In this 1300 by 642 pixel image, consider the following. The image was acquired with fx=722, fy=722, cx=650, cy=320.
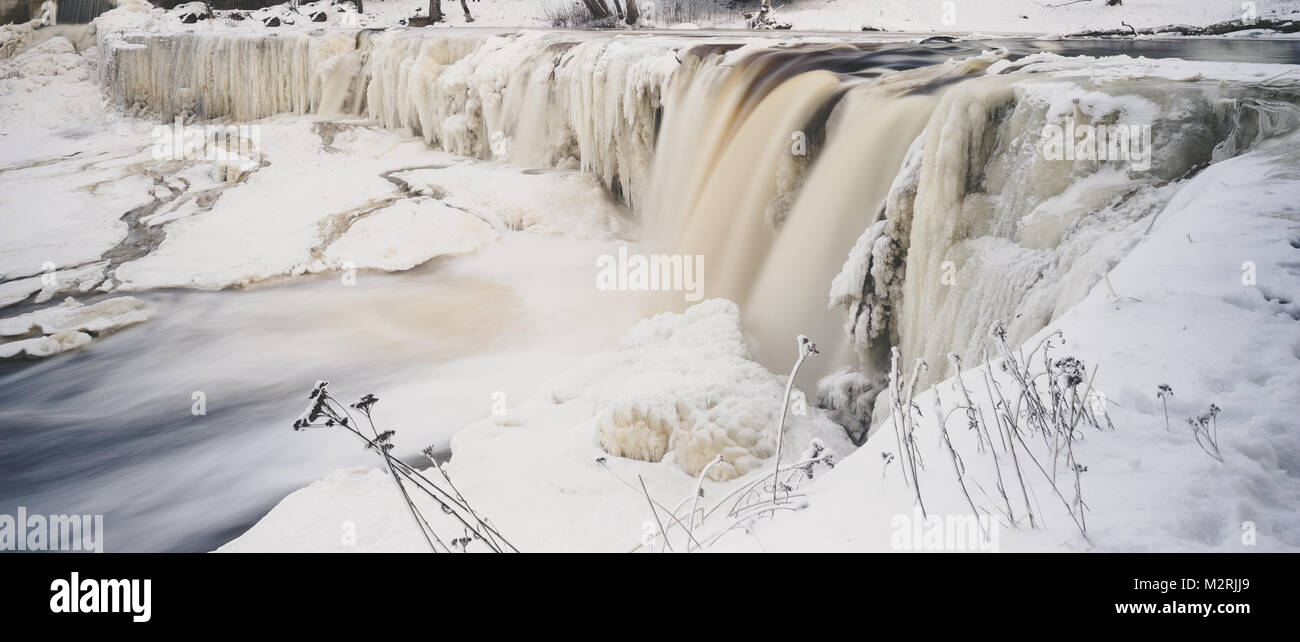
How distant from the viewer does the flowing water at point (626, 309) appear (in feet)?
14.6

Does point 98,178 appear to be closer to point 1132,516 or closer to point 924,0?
point 1132,516

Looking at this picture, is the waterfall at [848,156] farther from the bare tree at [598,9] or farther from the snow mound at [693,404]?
the bare tree at [598,9]

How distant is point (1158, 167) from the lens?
3705 millimetres

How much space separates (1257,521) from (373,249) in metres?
9.57

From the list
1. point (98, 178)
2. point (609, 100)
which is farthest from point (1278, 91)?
point (98, 178)

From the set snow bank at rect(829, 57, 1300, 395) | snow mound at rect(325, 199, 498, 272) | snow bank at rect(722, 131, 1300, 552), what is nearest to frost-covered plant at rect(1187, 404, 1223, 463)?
snow bank at rect(722, 131, 1300, 552)

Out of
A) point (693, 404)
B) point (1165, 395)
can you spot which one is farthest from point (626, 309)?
point (1165, 395)

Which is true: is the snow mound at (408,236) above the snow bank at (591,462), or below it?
above

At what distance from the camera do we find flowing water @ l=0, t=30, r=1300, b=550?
4.45 meters

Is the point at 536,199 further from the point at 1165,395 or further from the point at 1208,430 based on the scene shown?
the point at 1208,430

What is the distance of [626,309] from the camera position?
8250 mm

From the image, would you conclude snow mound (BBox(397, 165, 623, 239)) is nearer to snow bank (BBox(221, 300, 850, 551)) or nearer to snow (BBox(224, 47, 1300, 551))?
snow (BBox(224, 47, 1300, 551))

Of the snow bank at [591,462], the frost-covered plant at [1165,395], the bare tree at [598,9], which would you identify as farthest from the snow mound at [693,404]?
the bare tree at [598,9]

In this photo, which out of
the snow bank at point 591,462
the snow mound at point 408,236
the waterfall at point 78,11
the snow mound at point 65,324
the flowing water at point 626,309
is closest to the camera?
the snow bank at point 591,462
